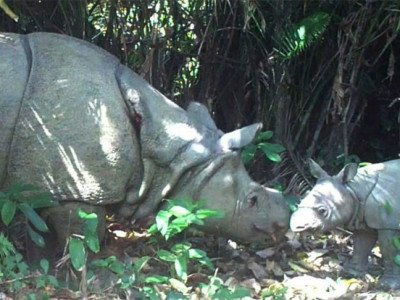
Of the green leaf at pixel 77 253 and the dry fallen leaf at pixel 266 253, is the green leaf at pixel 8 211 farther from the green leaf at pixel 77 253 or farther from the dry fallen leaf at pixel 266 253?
the dry fallen leaf at pixel 266 253

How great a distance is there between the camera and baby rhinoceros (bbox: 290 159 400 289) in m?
5.68

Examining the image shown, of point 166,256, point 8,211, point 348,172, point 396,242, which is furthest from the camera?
point 348,172

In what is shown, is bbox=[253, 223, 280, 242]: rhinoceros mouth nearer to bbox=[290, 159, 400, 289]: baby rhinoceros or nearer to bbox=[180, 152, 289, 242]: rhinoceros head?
bbox=[180, 152, 289, 242]: rhinoceros head

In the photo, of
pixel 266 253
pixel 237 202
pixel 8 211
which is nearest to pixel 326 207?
pixel 237 202

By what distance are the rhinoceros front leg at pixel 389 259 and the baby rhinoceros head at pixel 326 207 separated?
9.8 inches

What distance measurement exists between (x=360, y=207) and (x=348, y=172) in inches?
9.1

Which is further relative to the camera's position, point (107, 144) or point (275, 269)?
point (275, 269)

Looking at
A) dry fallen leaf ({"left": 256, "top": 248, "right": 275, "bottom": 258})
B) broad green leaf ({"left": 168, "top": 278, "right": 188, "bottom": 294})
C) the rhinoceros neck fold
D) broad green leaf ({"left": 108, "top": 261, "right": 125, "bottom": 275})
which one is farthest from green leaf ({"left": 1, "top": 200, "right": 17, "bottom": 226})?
the rhinoceros neck fold

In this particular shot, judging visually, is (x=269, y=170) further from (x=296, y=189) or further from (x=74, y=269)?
(x=74, y=269)

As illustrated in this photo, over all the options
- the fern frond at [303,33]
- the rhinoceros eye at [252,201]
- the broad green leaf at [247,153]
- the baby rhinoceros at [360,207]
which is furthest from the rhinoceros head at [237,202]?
the fern frond at [303,33]

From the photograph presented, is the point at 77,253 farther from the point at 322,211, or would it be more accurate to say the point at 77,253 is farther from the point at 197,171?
the point at 322,211

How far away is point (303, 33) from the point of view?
23.2ft

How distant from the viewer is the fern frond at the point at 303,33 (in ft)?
23.2

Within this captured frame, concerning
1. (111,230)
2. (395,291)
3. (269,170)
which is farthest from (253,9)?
(395,291)
